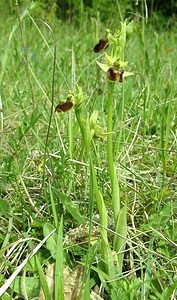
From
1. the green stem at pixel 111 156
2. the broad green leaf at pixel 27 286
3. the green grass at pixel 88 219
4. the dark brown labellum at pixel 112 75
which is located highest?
Result: the dark brown labellum at pixel 112 75

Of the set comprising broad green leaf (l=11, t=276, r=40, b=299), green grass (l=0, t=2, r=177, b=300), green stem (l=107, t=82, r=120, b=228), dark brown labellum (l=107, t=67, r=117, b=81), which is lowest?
broad green leaf (l=11, t=276, r=40, b=299)

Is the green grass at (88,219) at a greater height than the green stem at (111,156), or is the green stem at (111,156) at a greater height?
the green stem at (111,156)

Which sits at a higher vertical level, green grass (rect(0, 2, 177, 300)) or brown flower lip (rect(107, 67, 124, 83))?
brown flower lip (rect(107, 67, 124, 83))

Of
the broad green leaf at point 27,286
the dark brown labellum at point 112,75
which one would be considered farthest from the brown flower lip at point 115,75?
the broad green leaf at point 27,286

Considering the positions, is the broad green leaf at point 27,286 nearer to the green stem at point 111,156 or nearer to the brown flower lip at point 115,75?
the green stem at point 111,156

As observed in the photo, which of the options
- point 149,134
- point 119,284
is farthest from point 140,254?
point 149,134

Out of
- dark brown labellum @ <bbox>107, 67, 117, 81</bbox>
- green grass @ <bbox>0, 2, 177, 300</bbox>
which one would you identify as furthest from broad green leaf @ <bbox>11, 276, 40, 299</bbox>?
dark brown labellum @ <bbox>107, 67, 117, 81</bbox>

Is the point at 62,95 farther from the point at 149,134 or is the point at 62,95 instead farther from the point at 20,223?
the point at 20,223

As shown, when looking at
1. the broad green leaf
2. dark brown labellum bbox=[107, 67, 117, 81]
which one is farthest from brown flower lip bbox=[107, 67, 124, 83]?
the broad green leaf

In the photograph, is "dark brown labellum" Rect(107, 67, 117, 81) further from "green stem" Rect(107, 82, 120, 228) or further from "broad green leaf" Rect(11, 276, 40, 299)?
"broad green leaf" Rect(11, 276, 40, 299)

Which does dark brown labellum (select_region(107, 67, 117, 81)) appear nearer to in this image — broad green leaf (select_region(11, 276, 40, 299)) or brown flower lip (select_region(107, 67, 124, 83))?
brown flower lip (select_region(107, 67, 124, 83))

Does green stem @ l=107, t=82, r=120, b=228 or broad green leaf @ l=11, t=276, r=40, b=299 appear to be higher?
green stem @ l=107, t=82, r=120, b=228

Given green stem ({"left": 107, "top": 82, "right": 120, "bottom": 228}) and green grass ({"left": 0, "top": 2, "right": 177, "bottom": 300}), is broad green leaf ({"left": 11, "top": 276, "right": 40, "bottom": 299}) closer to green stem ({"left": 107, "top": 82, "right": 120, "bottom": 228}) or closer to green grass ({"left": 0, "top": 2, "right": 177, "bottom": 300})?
green grass ({"left": 0, "top": 2, "right": 177, "bottom": 300})
